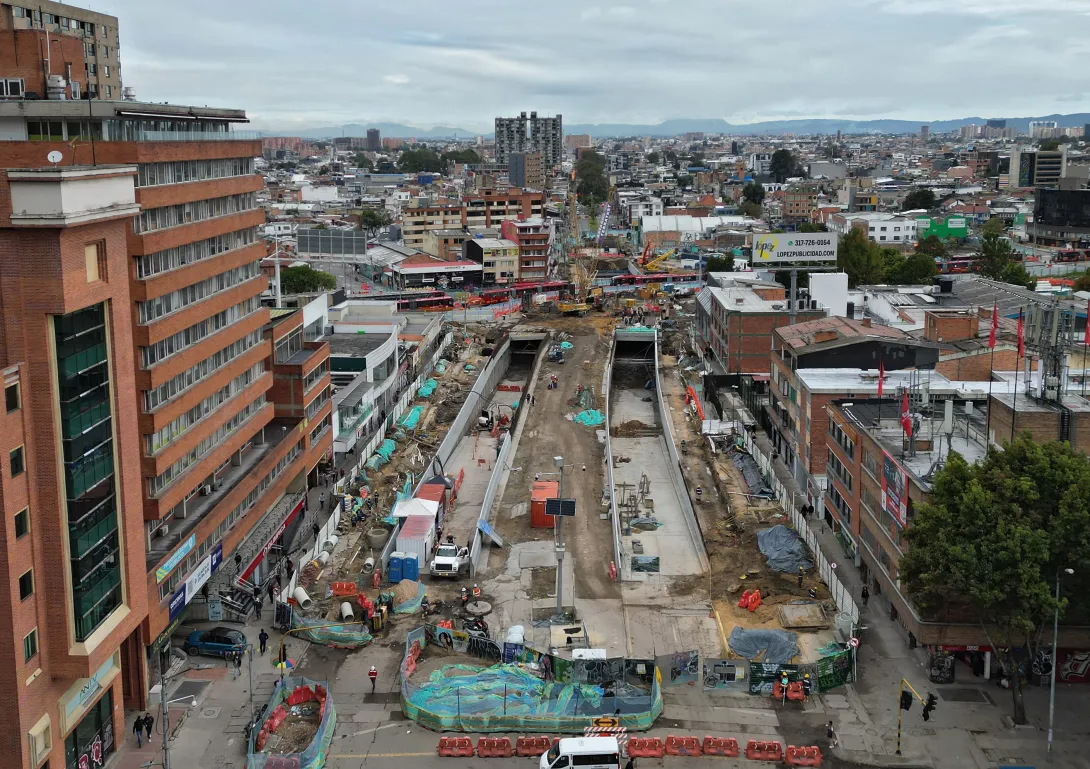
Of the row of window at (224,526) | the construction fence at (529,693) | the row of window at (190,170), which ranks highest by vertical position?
the row of window at (190,170)

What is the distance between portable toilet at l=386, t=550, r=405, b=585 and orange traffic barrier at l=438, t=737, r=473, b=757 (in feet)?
40.9

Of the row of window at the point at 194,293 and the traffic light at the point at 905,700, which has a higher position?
the row of window at the point at 194,293

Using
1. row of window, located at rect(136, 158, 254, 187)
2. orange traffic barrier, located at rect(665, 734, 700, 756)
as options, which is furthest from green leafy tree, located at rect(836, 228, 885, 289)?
orange traffic barrier, located at rect(665, 734, 700, 756)

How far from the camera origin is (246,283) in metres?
37.6

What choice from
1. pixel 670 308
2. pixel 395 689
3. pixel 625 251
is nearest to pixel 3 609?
pixel 395 689

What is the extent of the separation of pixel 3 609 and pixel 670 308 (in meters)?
91.7

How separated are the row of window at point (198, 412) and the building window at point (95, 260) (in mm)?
6037

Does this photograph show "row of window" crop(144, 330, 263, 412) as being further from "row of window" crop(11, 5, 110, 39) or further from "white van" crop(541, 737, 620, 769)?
"row of window" crop(11, 5, 110, 39)

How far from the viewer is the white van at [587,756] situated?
2517cm

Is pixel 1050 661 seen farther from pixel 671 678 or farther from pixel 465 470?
pixel 465 470

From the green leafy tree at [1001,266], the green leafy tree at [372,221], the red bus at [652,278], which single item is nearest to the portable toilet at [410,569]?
the green leafy tree at [1001,266]

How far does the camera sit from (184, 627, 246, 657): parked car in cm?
3231

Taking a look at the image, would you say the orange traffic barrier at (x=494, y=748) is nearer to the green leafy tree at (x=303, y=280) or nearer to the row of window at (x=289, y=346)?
the row of window at (x=289, y=346)

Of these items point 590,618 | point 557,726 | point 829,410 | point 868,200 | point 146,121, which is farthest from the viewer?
point 868,200
